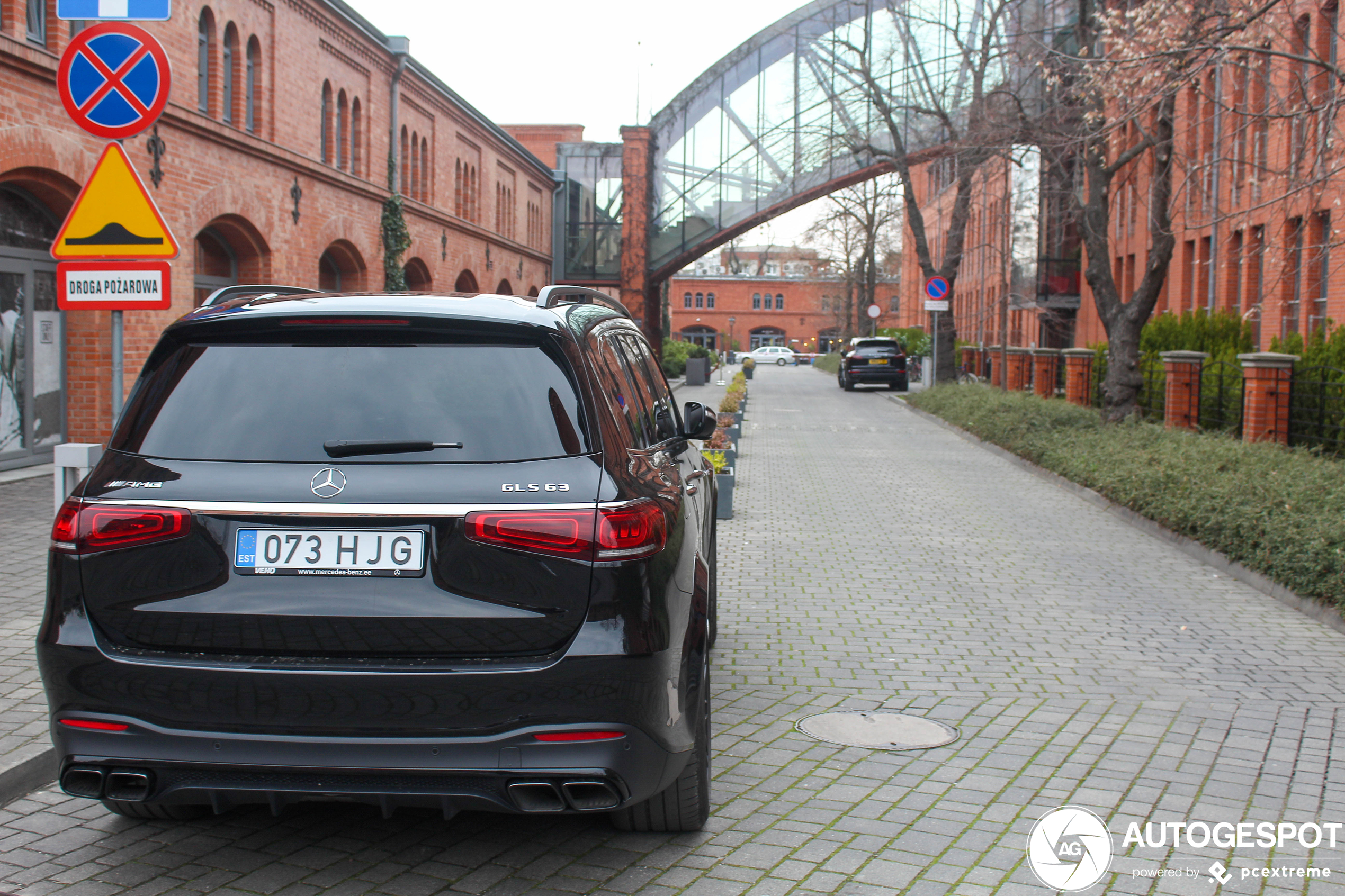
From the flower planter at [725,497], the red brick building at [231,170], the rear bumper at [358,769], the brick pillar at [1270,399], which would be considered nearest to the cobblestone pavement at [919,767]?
the rear bumper at [358,769]

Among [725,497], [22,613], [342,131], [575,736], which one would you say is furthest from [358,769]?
[342,131]

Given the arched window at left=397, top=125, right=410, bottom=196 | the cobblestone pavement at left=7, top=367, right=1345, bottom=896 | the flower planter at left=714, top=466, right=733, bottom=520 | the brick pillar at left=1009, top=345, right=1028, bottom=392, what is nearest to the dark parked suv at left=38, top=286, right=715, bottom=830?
the cobblestone pavement at left=7, top=367, right=1345, bottom=896

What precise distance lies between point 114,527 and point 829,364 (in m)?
62.3

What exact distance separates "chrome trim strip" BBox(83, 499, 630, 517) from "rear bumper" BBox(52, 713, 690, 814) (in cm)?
57

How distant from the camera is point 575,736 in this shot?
3.15 metres

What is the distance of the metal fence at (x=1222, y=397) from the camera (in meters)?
17.1

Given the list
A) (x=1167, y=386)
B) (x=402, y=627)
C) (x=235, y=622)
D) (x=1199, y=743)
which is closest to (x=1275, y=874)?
(x=1199, y=743)

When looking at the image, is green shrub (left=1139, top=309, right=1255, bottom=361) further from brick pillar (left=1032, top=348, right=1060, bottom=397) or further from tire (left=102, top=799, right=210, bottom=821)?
tire (left=102, top=799, right=210, bottom=821)

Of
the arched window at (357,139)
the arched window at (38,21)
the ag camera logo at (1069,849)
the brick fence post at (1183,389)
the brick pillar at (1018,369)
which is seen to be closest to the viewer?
the ag camera logo at (1069,849)

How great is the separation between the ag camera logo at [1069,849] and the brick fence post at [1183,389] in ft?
47.2

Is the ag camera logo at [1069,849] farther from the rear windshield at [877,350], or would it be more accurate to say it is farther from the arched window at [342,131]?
the rear windshield at [877,350]

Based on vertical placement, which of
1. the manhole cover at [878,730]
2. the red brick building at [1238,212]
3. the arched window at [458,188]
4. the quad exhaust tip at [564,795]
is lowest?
the manhole cover at [878,730]

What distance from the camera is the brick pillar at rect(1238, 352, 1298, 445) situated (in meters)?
14.7

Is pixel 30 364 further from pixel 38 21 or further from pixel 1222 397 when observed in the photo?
pixel 1222 397
